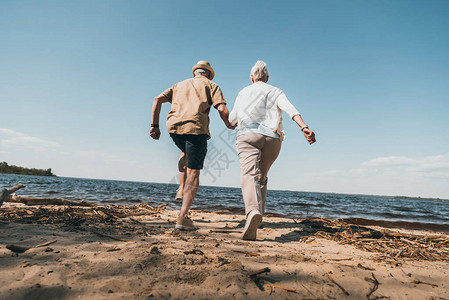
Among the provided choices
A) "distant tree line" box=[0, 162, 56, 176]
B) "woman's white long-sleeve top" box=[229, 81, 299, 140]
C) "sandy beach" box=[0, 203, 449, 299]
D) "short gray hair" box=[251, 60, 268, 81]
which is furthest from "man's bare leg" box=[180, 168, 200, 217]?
"distant tree line" box=[0, 162, 56, 176]

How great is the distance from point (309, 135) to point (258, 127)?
62 centimetres

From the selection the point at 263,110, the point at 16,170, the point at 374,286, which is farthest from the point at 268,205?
the point at 16,170

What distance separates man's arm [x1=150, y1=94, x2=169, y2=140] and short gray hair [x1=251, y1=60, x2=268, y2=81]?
1.34 meters

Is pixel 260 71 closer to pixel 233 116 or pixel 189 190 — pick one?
pixel 233 116

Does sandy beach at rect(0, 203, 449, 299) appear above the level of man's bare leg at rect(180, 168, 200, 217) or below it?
below

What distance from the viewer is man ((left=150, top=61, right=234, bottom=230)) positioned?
117 inches

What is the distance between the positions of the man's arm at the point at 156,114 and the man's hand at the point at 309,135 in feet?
6.57

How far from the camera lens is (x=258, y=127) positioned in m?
2.93

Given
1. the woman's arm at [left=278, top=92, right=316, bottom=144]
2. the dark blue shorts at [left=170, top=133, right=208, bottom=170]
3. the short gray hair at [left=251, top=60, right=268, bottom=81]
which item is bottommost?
the dark blue shorts at [left=170, top=133, right=208, bottom=170]

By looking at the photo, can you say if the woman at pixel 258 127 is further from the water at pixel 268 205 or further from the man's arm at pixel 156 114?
the water at pixel 268 205

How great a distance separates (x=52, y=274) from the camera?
131cm

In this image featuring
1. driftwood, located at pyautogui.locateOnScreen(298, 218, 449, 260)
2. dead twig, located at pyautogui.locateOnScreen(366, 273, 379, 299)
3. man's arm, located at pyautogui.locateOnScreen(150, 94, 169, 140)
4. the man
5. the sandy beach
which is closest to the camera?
the sandy beach

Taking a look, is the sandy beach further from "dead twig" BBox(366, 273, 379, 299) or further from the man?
the man

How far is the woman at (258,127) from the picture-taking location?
2.74 meters
